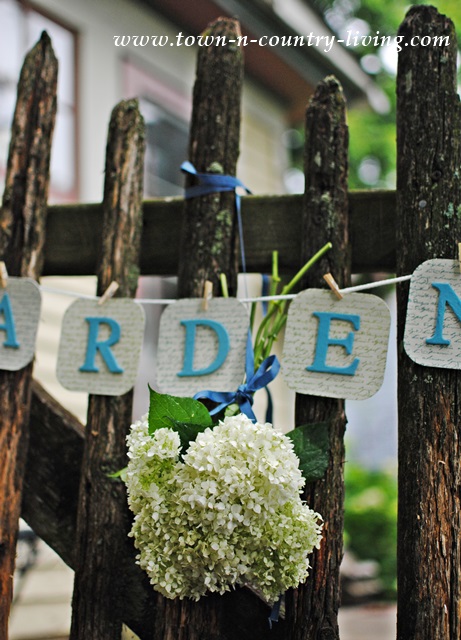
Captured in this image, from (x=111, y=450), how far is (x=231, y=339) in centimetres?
42

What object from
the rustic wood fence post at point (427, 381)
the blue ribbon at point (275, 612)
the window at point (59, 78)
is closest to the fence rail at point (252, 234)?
the rustic wood fence post at point (427, 381)

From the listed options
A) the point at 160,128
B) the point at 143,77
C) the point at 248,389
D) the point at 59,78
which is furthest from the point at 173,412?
the point at 160,128

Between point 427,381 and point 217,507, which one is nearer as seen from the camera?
point 217,507

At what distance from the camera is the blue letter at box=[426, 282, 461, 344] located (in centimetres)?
182

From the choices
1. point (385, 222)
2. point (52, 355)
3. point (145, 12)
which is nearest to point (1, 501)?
point (385, 222)

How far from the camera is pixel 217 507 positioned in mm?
1600

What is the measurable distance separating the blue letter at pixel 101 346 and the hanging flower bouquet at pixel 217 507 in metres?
0.39

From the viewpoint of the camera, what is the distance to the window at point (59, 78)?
4762 mm

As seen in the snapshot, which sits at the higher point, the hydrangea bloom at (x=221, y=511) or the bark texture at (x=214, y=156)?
the bark texture at (x=214, y=156)

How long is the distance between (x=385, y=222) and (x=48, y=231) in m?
0.96

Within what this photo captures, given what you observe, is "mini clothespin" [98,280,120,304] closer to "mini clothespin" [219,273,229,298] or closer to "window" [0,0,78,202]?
"mini clothespin" [219,273,229,298]

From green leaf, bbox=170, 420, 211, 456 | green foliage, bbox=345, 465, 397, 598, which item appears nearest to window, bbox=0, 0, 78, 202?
green leaf, bbox=170, 420, 211, 456

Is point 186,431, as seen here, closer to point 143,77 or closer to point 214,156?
point 214,156

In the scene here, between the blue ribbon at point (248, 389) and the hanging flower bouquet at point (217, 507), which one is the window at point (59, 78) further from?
the hanging flower bouquet at point (217, 507)
